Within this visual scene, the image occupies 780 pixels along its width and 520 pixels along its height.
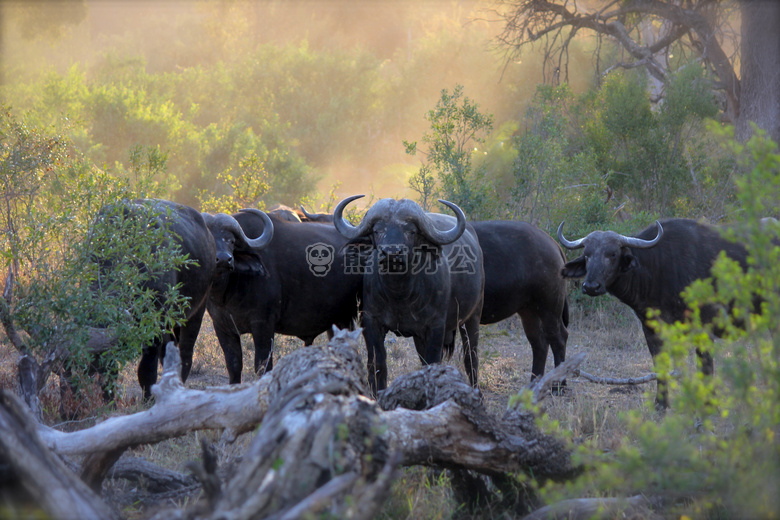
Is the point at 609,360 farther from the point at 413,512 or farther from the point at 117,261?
the point at 117,261

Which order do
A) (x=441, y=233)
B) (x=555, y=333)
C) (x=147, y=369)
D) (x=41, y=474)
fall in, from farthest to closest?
(x=555, y=333) < (x=441, y=233) < (x=147, y=369) < (x=41, y=474)

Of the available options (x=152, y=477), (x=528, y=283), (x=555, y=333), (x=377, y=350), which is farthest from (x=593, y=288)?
(x=152, y=477)

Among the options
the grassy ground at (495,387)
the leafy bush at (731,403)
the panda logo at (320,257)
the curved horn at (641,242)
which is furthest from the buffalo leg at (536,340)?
the leafy bush at (731,403)

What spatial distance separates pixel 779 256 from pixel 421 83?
28802mm

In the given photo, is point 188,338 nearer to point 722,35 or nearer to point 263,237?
point 263,237

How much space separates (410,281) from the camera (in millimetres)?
5348

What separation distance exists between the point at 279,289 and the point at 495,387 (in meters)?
2.31

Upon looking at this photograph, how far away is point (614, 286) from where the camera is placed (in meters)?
5.77

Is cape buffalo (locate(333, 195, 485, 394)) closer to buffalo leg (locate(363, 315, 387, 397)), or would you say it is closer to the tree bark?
buffalo leg (locate(363, 315, 387, 397))

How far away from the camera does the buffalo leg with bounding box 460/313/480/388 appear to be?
623 cm

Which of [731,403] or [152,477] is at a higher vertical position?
[731,403]

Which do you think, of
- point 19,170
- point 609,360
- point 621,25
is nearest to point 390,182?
point 621,25

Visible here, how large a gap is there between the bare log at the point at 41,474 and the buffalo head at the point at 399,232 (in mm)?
2899

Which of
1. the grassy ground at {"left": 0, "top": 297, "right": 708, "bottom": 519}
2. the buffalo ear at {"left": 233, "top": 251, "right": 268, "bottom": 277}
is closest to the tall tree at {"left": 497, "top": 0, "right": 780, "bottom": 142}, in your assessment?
the grassy ground at {"left": 0, "top": 297, "right": 708, "bottom": 519}
